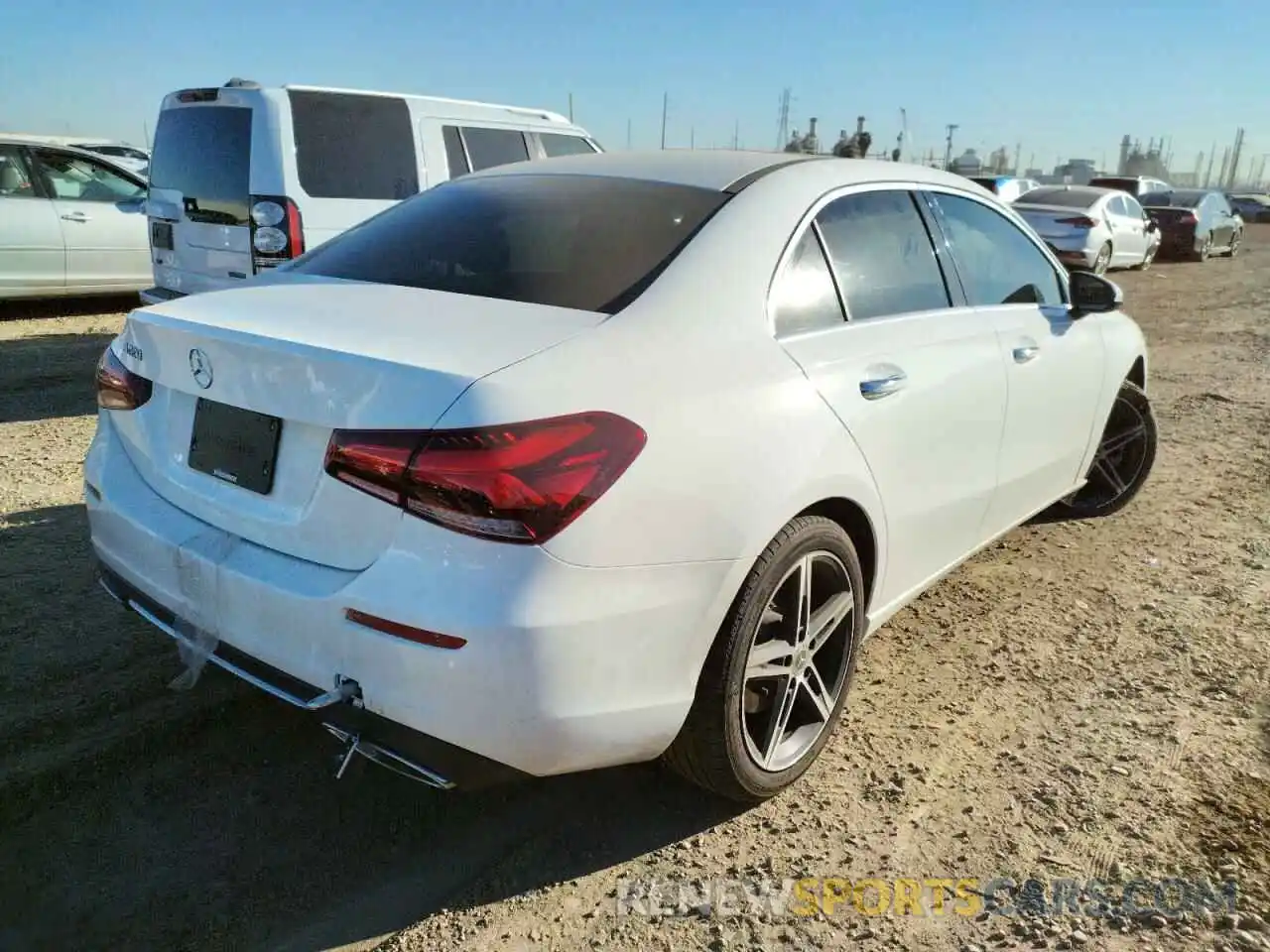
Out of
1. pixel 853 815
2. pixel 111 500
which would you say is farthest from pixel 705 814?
pixel 111 500

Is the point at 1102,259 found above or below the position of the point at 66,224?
below

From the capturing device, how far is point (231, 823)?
2.58 m

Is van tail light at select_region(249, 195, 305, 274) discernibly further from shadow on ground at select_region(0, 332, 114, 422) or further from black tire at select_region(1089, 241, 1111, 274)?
black tire at select_region(1089, 241, 1111, 274)

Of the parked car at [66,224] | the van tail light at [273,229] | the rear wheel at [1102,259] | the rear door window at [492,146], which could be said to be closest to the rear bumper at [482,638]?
the van tail light at [273,229]

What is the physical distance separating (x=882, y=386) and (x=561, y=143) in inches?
265

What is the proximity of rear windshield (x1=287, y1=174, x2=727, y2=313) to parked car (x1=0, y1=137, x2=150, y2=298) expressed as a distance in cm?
756

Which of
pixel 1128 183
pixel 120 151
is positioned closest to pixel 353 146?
pixel 120 151

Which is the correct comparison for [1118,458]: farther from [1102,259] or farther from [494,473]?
[1102,259]

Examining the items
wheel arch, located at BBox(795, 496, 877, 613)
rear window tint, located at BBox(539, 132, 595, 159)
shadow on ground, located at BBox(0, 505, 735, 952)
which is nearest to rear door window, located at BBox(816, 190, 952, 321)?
wheel arch, located at BBox(795, 496, 877, 613)

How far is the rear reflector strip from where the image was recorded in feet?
6.45

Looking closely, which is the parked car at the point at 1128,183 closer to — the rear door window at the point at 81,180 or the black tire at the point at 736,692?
the rear door window at the point at 81,180

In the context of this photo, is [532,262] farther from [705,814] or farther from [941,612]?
[941,612]

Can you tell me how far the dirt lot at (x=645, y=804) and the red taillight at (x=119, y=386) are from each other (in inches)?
38.0

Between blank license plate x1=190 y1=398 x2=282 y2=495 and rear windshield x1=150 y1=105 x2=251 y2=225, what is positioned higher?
rear windshield x1=150 y1=105 x2=251 y2=225
